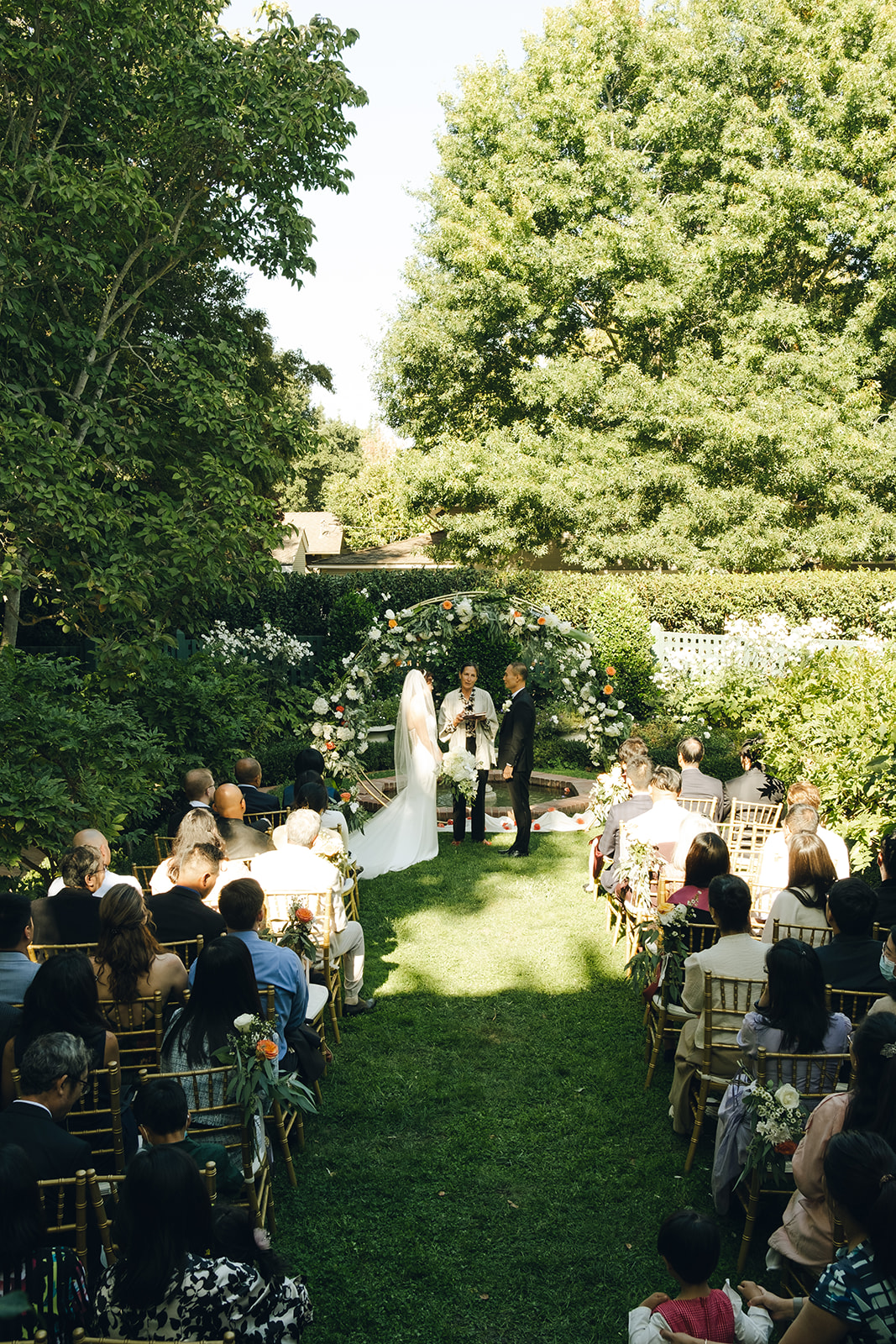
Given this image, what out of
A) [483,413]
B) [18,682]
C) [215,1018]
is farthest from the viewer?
[483,413]

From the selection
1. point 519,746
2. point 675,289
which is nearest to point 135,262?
point 519,746

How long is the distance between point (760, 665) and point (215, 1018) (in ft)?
40.1

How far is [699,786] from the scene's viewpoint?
7992 millimetres

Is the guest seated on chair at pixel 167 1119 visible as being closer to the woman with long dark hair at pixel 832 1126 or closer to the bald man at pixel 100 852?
the woman with long dark hair at pixel 832 1126

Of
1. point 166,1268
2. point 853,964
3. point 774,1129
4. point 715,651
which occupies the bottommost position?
point 774,1129

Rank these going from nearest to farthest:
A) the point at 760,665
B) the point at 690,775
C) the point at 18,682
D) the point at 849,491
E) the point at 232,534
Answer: the point at 18,682, the point at 690,775, the point at 232,534, the point at 760,665, the point at 849,491

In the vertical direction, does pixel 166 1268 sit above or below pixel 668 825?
below

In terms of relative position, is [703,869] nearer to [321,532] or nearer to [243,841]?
[243,841]

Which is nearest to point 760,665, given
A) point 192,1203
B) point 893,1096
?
point 893,1096

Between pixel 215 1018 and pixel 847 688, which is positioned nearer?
pixel 215 1018

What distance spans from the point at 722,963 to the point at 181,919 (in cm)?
270

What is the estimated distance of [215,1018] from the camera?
12.5ft

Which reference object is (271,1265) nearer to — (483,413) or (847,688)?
(847,688)

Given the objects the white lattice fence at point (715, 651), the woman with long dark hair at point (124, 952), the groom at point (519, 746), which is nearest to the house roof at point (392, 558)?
the white lattice fence at point (715, 651)
